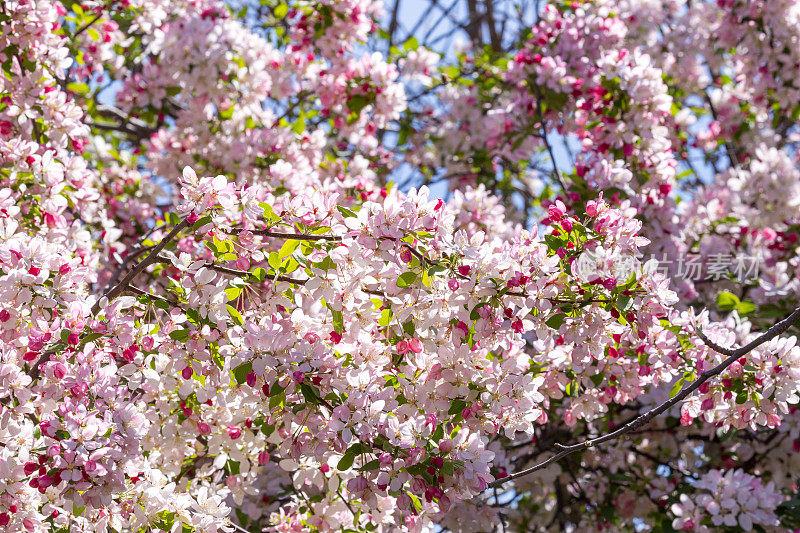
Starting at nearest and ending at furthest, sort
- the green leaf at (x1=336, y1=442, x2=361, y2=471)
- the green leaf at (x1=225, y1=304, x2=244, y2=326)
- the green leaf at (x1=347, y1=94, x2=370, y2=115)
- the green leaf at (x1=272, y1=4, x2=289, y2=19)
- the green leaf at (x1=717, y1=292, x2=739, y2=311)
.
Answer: the green leaf at (x1=336, y1=442, x2=361, y2=471)
the green leaf at (x1=225, y1=304, x2=244, y2=326)
the green leaf at (x1=717, y1=292, x2=739, y2=311)
the green leaf at (x1=347, y1=94, x2=370, y2=115)
the green leaf at (x1=272, y1=4, x2=289, y2=19)

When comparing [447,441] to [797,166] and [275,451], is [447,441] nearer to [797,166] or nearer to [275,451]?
[275,451]

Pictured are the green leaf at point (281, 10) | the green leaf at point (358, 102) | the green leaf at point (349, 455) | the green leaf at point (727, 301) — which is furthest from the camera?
the green leaf at point (281, 10)

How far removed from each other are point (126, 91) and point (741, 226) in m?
3.38

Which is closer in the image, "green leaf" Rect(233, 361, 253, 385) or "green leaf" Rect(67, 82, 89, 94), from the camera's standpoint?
"green leaf" Rect(233, 361, 253, 385)

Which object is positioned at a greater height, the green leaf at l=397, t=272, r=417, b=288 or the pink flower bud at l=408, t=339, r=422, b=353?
the green leaf at l=397, t=272, r=417, b=288

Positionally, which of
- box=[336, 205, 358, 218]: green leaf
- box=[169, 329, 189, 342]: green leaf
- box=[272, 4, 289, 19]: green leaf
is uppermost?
box=[272, 4, 289, 19]: green leaf

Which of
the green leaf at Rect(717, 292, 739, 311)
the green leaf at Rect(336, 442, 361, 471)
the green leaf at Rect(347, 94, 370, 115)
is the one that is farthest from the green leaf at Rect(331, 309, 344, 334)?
the green leaf at Rect(347, 94, 370, 115)

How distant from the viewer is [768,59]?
449 cm

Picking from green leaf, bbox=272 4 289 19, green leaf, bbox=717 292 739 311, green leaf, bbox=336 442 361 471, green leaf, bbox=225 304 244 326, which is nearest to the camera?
green leaf, bbox=336 442 361 471

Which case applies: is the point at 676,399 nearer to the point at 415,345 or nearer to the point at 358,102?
the point at 415,345

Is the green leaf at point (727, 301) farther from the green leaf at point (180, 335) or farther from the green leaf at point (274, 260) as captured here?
the green leaf at point (180, 335)

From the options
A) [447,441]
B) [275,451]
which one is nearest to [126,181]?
[275,451]

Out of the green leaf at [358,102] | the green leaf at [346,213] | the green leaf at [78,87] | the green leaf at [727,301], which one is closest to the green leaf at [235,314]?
the green leaf at [346,213]

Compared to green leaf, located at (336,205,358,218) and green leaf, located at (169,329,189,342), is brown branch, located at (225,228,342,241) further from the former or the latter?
green leaf, located at (169,329,189,342)
